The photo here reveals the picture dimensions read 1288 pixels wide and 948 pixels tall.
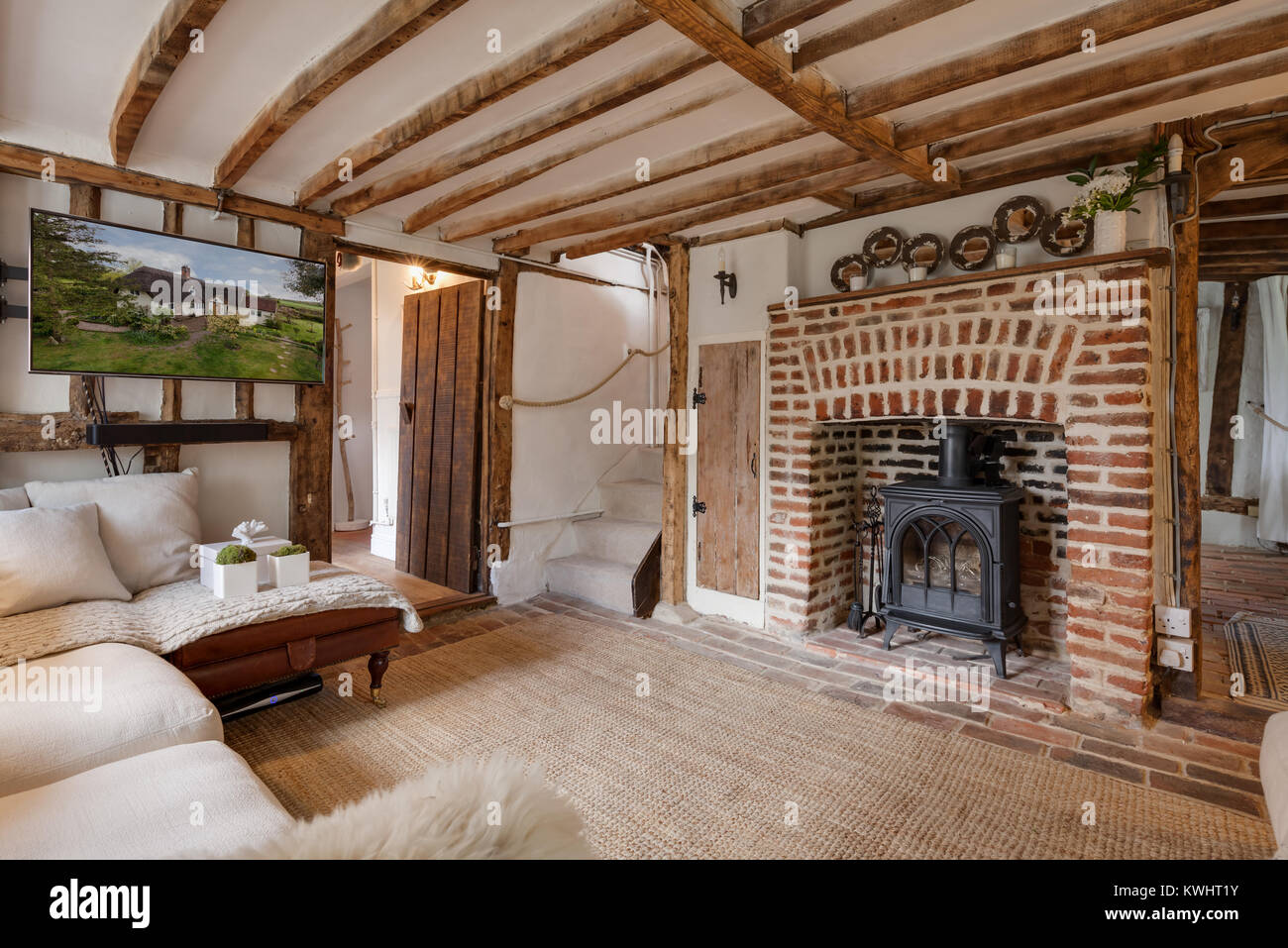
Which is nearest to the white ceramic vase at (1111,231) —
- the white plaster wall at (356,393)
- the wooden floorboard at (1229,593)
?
the wooden floorboard at (1229,593)

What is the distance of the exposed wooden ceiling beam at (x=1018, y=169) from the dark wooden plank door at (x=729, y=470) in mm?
1008

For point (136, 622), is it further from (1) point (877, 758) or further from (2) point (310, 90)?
(1) point (877, 758)

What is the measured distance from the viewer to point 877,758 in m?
2.39

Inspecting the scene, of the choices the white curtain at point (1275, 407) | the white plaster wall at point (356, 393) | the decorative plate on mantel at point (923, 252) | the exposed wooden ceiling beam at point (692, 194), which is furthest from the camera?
the white plaster wall at point (356, 393)

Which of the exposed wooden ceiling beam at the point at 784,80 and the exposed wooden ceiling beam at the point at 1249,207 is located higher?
the exposed wooden ceiling beam at the point at 1249,207

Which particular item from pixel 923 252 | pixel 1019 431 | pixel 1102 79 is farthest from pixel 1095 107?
pixel 1019 431

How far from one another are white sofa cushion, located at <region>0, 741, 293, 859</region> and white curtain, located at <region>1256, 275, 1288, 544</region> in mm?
7824

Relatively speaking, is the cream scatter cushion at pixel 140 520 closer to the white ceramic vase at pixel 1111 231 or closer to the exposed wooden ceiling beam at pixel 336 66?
the exposed wooden ceiling beam at pixel 336 66

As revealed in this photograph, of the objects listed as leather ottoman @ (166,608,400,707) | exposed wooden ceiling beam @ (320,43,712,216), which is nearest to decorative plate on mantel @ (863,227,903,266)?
exposed wooden ceiling beam @ (320,43,712,216)

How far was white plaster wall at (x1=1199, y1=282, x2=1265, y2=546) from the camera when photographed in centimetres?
604

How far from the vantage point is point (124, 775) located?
1.51m

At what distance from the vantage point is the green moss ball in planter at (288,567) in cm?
274

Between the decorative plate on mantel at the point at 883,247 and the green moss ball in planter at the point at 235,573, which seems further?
the decorative plate on mantel at the point at 883,247

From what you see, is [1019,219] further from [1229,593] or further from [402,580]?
[402,580]
